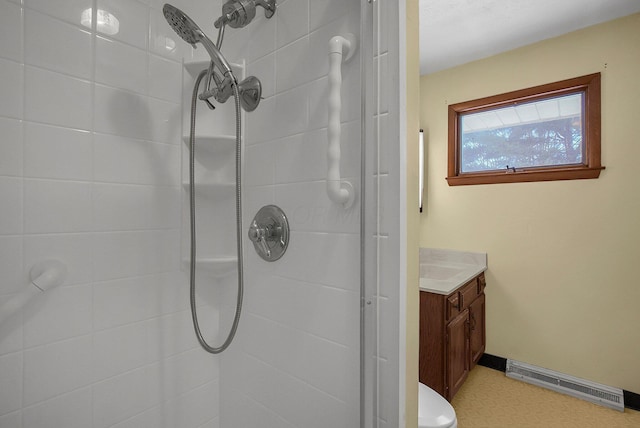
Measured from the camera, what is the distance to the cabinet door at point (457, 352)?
5.68 ft

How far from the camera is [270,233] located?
0.92 m

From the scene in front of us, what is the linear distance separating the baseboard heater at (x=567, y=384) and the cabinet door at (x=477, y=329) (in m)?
0.22

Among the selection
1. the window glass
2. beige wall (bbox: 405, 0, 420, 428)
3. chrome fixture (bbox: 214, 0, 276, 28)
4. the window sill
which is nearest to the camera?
beige wall (bbox: 405, 0, 420, 428)

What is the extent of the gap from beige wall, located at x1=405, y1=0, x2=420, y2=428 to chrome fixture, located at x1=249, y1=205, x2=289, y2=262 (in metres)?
0.37

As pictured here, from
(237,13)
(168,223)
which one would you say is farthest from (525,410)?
(237,13)

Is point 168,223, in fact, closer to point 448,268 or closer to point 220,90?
point 220,90

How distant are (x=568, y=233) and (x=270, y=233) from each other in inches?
84.8

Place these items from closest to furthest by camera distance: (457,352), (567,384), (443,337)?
1. (443,337)
2. (457,352)
3. (567,384)

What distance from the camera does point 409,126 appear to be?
0.67m

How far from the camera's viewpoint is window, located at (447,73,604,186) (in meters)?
1.99

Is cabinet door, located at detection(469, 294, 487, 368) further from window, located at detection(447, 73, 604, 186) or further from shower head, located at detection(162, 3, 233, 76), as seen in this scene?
shower head, located at detection(162, 3, 233, 76)

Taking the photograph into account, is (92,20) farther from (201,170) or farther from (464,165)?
(464,165)

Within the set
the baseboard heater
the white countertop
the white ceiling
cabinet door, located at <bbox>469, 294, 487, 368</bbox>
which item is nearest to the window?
the white ceiling

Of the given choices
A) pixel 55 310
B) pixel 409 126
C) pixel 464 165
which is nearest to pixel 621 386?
pixel 464 165
